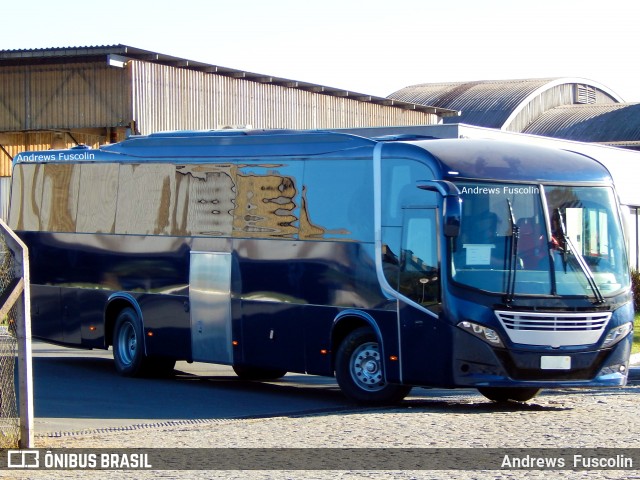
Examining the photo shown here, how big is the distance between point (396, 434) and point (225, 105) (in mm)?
23260

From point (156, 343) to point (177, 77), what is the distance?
51.3ft

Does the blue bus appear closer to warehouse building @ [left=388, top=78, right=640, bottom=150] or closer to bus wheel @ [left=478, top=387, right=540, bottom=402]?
bus wheel @ [left=478, top=387, right=540, bottom=402]

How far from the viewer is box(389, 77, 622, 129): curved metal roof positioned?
68.0 m

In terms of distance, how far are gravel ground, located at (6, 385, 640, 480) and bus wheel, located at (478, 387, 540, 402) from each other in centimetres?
72

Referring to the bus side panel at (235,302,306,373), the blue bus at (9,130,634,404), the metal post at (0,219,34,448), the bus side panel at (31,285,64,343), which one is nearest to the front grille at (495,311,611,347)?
the blue bus at (9,130,634,404)

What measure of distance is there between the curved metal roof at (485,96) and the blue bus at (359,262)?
4837 centimetres

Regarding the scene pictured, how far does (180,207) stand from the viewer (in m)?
17.3

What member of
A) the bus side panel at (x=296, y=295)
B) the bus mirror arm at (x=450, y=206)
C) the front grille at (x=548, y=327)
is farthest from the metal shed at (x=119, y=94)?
the front grille at (x=548, y=327)

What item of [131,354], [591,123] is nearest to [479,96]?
[591,123]

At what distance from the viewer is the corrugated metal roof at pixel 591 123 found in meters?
63.5

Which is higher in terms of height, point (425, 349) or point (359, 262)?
point (359, 262)

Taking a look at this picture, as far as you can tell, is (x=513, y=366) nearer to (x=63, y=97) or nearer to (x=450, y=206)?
(x=450, y=206)

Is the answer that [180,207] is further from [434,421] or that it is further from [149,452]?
[149,452]

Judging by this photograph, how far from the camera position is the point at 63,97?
3153 centimetres
